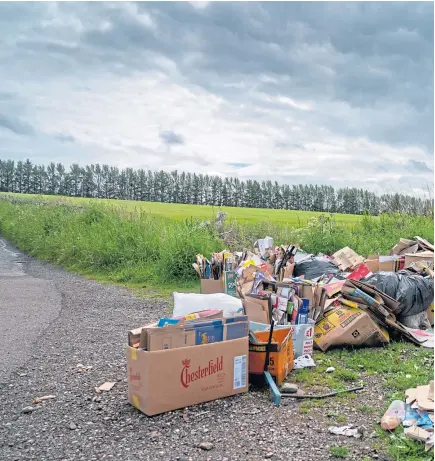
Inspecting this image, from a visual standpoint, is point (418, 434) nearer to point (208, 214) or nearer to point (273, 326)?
point (273, 326)

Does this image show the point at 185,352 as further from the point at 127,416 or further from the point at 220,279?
the point at 220,279

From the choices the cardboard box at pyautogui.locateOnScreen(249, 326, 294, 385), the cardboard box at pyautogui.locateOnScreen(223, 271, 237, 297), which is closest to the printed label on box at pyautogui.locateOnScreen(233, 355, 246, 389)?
the cardboard box at pyautogui.locateOnScreen(249, 326, 294, 385)

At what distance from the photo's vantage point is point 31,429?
3.13 m

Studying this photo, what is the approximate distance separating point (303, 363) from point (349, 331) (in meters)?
0.69

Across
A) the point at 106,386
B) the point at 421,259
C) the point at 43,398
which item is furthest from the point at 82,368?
the point at 421,259

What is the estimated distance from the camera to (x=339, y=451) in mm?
2779

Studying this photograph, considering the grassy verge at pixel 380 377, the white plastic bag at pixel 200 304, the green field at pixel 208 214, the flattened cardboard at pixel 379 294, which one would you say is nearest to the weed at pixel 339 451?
the grassy verge at pixel 380 377

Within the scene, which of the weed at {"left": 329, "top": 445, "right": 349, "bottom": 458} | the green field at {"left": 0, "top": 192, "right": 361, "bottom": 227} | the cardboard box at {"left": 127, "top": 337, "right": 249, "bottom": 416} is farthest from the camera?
the green field at {"left": 0, "top": 192, "right": 361, "bottom": 227}

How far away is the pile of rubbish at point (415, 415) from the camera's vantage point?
279 centimetres

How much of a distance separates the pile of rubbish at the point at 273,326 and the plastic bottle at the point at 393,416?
15 mm

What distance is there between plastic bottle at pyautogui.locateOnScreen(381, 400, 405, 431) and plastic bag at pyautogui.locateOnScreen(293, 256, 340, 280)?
3301 mm

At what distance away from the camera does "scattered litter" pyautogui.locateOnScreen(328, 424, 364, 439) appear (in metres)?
3.01

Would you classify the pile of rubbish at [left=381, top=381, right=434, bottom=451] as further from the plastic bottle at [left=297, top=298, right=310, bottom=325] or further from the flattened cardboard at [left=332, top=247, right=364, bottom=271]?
the flattened cardboard at [left=332, top=247, right=364, bottom=271]

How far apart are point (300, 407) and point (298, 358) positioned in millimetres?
913
